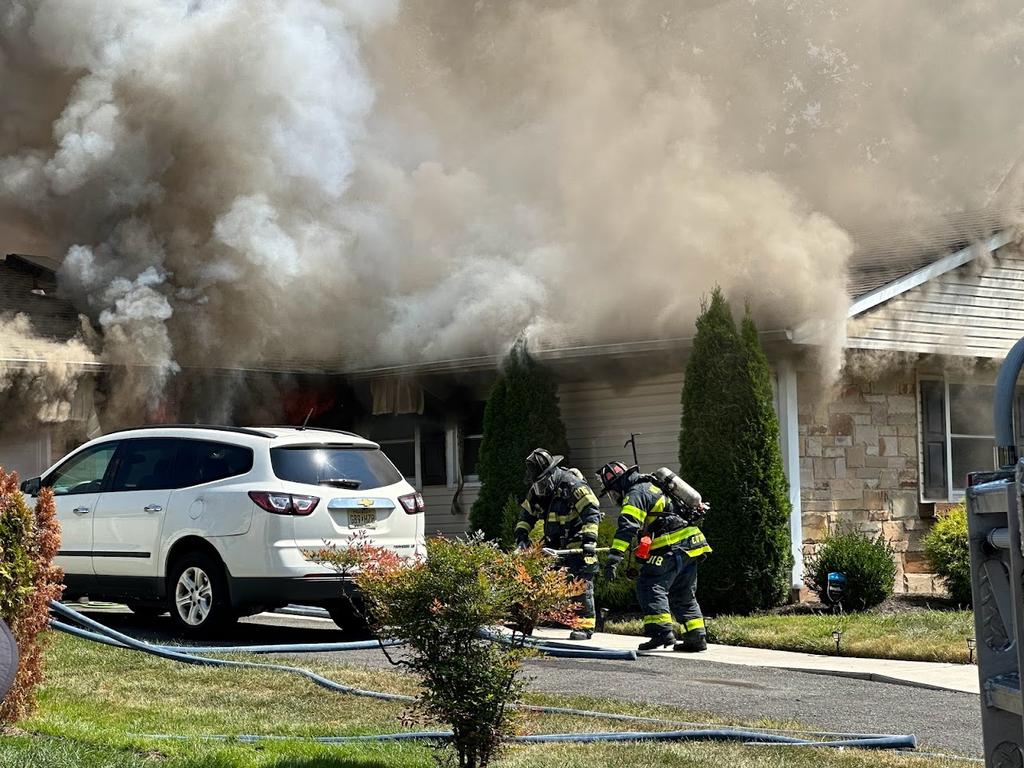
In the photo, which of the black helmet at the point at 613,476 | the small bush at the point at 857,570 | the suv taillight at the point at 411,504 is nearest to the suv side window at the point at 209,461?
the suv taillight at the point at 411,504

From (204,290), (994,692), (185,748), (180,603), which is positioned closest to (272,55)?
(204,290)

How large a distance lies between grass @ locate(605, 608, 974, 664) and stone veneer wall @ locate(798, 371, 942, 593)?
5.55 feet

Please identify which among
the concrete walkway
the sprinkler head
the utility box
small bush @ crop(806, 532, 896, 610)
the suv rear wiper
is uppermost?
the suv rear wiper

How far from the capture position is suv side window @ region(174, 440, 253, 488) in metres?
10.3

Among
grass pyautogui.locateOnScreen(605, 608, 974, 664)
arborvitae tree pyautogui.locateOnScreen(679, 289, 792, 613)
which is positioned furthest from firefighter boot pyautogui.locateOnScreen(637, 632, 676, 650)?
arborvitae tree pyautogui.locateOnScreen(679, 289, 792, 613)

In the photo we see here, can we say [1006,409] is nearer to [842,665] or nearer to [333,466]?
[842,665]

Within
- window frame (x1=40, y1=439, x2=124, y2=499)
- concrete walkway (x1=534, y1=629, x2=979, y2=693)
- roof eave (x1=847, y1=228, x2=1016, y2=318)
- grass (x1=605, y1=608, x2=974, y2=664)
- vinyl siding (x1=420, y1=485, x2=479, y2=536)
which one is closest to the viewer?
concrete walkway (x1=534, y1=629, x2=979, y2=693)

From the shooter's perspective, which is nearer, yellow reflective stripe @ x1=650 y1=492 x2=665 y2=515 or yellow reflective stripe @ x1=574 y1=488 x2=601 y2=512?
yellow reflective stripe @ x1=650 y1=492 x2=665 y2=515

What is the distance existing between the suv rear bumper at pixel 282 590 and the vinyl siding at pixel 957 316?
632 centimetres

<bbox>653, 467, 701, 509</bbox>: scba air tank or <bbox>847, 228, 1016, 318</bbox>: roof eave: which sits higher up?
<bbox>847, 228, 1016, 318</bbox>: roof eave

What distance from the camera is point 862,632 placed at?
36.5ft

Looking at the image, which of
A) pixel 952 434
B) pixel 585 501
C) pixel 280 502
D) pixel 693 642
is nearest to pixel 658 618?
pixel 693 642

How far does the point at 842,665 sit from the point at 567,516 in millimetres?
2670

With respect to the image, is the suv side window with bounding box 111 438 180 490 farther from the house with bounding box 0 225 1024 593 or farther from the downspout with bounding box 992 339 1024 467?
the downspout with bounding box 992 339 1024 467
